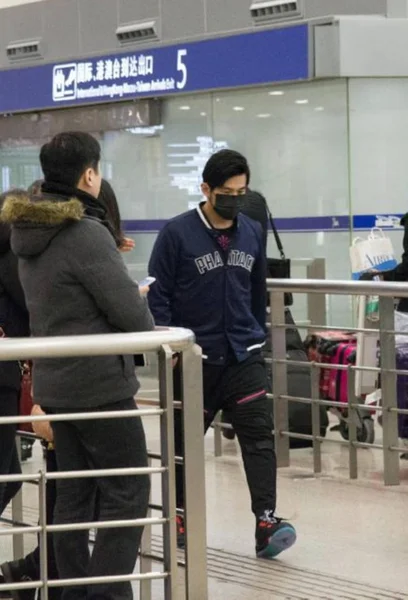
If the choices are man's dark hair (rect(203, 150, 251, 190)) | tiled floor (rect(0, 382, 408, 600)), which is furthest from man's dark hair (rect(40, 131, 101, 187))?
tiled floor (rect(0, 382, 408, 600))

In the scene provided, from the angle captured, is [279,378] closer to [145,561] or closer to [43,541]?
[145,561]

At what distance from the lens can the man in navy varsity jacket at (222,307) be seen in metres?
6.68

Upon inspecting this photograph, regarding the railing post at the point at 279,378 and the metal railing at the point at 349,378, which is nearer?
the metal railing at the point at 349,378

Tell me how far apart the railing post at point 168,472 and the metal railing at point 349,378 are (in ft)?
11.3

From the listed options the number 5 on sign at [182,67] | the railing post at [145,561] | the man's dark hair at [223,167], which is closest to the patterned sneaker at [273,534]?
the railing post at [145,561]

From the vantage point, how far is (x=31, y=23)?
16.2 m

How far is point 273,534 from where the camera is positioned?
6613 millimetres

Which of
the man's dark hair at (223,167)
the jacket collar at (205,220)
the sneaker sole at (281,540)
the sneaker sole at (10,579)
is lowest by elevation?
the sneaker sole at (281,540)

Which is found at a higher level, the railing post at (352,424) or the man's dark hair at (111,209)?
the man's dark hair at (111,209)

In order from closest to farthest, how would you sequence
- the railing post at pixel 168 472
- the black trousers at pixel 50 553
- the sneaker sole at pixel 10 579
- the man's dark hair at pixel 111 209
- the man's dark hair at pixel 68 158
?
the railing post at pixel 168 472, the man's dark hair at pixel 68 158, the man's dark hair at pixel 111 209, the black trousers at pixel 50 553, the sneaker sole at pixel 10 579

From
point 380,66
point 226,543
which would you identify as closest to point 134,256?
point 380,66

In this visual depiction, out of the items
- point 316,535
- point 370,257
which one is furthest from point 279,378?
point 316,535

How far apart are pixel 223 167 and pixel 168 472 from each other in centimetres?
221

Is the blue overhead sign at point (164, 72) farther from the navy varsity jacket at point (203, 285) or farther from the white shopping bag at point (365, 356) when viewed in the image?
the navy varsity jacket at point (203, 285)
